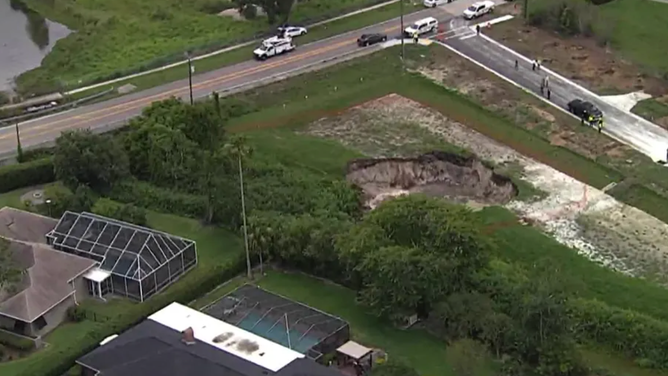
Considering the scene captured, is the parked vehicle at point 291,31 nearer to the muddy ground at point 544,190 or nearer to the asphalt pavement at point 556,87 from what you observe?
the asphalt pavement at point 556,87

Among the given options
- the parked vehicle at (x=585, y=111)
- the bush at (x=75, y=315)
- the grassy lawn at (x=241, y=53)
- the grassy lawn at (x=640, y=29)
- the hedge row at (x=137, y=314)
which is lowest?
the bush at (x=75, y=315)

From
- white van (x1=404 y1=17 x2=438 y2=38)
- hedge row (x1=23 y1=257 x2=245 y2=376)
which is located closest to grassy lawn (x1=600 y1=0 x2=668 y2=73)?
white van (x1=404 y1=17 x2=438 y2=38)

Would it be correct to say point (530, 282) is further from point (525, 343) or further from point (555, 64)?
point (555, 64)

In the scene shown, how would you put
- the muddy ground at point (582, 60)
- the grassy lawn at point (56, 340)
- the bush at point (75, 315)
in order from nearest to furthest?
the grassy lawn at point (56, 340)
the bush at point (75, 315)
the muddy ground at point (582, 60)

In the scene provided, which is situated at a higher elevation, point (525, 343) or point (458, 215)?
point (458, 215)

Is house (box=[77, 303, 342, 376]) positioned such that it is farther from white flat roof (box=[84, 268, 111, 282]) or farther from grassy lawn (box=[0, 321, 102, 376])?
white flat roof (box=[84, 268, 111, 282])

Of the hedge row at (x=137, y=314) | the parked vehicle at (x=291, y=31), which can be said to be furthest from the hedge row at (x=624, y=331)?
the parked vehicle at (x=291, y=31)

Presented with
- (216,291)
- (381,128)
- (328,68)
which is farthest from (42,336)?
(328,68)
